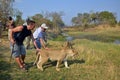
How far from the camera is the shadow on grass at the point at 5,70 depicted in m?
10.6

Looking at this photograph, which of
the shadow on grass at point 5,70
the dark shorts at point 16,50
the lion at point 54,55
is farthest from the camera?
the lion at point 54,55

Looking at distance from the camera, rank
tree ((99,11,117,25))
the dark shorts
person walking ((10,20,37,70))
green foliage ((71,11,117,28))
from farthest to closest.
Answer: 1. green foliage ((71,11,117,28))
2. tree ((99,11,117,25))
3. the dark shorts
4. person walking ((10,20,37,70))

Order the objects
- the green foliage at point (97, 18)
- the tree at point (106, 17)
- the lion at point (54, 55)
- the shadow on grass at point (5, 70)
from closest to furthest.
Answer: the shadow on grass at point (5, 70)
the lion at point (54, 55)
the tree at point (106, 17)
the green foliage at point (97, 18)

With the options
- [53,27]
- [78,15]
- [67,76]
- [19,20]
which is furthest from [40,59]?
[78,15]

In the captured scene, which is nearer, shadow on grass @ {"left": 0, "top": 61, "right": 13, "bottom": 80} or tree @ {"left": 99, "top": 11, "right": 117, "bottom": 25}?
shadow on grass @ {"left": 0, "top": 61, "right": 13, "bottom": 80}

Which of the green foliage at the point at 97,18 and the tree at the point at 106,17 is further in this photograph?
the green foliage at the point at 97,18

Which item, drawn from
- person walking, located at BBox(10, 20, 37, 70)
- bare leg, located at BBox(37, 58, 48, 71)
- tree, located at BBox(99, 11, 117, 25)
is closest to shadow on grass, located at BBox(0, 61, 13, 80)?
person walking, located at BBox(10, 20, 37, 70)

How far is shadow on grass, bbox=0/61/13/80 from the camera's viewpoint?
416 inches

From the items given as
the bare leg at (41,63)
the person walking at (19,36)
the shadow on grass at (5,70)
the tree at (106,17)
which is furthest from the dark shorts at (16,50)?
the tree at (106,17)

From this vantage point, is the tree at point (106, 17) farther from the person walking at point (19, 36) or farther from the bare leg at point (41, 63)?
the person walking at point (19, 36)

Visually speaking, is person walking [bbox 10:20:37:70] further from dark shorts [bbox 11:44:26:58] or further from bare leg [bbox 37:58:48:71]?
bare leg [bbox 37:58:48:71]

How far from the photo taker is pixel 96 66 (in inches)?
519

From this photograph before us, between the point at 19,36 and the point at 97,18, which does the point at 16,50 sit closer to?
the point at 19,36

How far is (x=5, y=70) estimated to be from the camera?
11.8m
